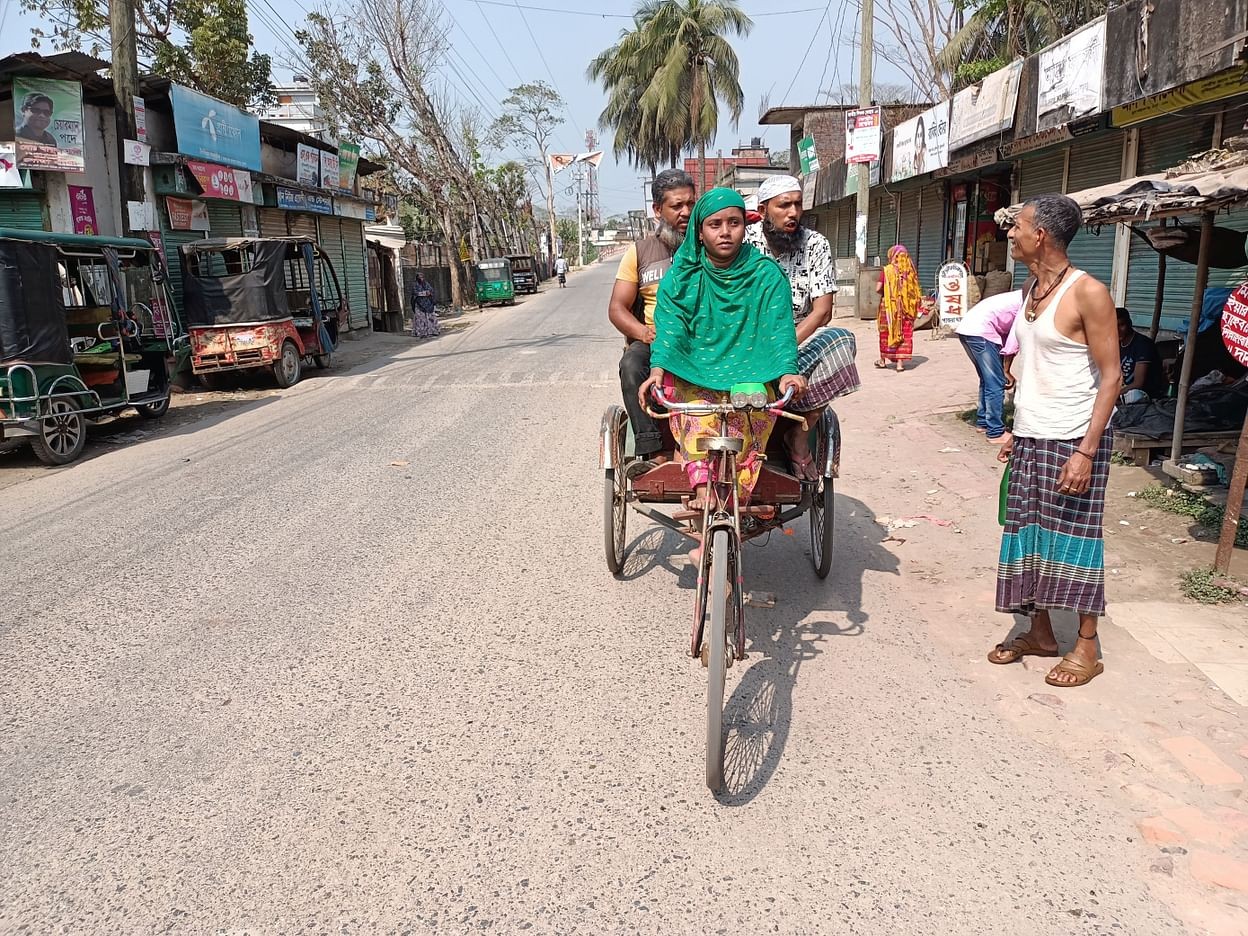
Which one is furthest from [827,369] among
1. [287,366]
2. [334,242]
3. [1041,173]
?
[334,242]

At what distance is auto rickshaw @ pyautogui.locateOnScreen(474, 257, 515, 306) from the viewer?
120ft

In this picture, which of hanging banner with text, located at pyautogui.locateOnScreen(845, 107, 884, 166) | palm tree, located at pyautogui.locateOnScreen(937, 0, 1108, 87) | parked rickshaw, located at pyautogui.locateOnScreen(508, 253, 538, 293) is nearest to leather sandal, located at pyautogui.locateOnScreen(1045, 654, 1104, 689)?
hanging banner with text, located at pyautogui.locateOnScreen(845, 107, 884, 166)

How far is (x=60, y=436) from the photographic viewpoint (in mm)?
9523

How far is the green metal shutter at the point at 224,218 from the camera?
725 inches

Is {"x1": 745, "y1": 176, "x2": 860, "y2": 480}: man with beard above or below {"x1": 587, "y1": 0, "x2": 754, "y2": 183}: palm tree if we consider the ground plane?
below

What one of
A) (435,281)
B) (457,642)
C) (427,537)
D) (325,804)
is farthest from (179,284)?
(435,281)

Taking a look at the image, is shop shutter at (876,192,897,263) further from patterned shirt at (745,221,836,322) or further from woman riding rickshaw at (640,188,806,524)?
woman riding rickshaw at (640,188,806,524)

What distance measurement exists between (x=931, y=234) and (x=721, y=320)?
19.9 meters

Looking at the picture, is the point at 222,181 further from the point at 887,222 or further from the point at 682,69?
the point at 682,69

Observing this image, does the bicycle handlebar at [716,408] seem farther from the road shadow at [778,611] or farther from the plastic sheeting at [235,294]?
the plastic sheeting at [235,294]

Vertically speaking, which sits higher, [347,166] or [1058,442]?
[347,166]

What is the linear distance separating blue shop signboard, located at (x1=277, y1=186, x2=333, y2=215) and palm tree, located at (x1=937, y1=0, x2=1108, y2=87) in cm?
1587

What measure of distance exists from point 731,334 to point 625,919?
2.23m

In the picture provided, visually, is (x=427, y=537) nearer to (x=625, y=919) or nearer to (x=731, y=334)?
(x=731, y=334)
